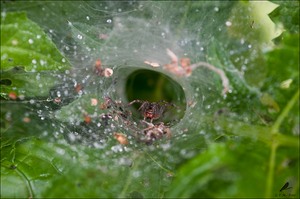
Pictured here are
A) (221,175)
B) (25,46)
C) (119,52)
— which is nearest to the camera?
(221,175)

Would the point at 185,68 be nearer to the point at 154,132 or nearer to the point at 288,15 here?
the point at 154,132

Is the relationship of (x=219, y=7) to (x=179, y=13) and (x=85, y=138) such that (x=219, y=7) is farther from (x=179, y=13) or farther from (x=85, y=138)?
(x=85, y=138)

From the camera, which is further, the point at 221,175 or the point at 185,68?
the point at 185,68

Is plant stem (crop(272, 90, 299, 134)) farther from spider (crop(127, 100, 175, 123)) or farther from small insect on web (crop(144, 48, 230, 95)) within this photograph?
spider (crop(127, 100, 175, 123))

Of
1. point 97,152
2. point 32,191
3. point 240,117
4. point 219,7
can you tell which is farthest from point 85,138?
point 219,7

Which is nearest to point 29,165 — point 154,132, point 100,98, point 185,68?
point 100,98

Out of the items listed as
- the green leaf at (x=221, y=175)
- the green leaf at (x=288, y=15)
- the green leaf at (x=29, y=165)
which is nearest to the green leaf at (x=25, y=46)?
the green leaf at (x=29, y=165)

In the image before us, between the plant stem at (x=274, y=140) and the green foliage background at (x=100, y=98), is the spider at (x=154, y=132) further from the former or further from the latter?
the plant stem at (x=274, y=140)

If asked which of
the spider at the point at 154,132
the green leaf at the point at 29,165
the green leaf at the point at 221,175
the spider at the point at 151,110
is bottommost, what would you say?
the green leaf at the point at 221,175

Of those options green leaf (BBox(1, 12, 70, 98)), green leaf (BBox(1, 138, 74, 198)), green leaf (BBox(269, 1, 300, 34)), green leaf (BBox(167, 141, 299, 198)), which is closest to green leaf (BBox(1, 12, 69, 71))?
green leaf (BBox(1, 12, 70, 98))
